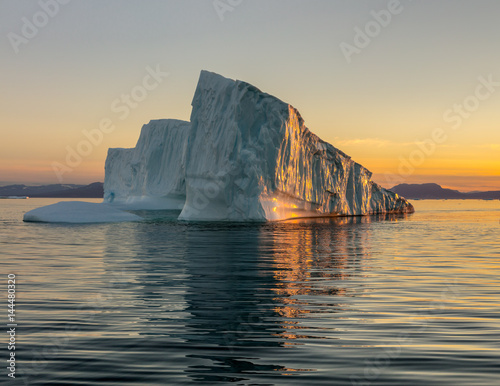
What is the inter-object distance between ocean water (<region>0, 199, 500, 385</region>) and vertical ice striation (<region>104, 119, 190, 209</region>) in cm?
4260

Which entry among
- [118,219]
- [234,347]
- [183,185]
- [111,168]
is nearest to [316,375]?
[234,347]

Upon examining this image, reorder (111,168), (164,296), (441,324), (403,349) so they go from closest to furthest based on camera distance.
→ (403,349) < (441,324) < (164,296) < (111,168)

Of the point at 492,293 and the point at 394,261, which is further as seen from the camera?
the point at 394,261

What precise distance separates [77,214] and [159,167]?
81.1 feet

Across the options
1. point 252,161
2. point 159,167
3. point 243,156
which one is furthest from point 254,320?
point 159,167

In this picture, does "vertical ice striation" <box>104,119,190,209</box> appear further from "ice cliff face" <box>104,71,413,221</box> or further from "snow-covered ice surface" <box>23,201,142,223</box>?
"snow-covered ice surface" <box>23,201,142,223</box>

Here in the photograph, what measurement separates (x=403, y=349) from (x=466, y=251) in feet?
50.5

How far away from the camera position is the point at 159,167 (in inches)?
2478

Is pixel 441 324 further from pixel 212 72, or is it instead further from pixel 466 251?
pixel 212 72

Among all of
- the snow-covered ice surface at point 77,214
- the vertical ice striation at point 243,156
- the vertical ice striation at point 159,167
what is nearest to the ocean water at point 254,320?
the vertical ice striation at point 243,156

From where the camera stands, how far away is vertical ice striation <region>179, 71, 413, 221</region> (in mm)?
37469

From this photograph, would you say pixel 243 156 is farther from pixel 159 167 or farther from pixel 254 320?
pixel 254 320

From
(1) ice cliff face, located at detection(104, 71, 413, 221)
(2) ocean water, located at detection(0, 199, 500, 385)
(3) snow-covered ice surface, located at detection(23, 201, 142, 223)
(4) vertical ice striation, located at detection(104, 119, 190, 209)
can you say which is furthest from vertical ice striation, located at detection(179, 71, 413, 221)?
(2) ocean water, located at detection(0, 199, 500, 385)

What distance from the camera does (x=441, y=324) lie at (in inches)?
315
